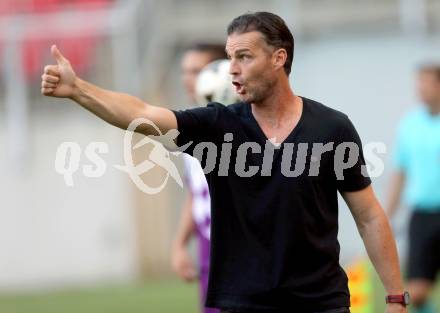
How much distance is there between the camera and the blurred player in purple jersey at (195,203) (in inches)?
284

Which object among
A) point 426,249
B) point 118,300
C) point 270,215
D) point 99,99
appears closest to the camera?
point 99,99

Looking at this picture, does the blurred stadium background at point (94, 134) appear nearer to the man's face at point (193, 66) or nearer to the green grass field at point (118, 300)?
the green grass field at point (118, 300)

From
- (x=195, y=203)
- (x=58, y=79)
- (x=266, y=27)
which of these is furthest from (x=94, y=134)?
(x=58, y=79)

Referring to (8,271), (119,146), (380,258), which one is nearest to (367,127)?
(119,146)

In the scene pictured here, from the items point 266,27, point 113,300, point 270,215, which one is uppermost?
point 266,27

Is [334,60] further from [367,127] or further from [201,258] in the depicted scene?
[201,258]

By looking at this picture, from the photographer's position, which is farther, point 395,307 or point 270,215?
point 395,307

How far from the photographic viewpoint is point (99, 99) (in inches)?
188

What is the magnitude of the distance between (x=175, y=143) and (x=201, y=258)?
2.23 metres

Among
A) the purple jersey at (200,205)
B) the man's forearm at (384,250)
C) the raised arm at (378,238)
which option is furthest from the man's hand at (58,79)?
the purple jersey at (200,205)

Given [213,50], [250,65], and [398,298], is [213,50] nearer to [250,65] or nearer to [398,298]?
[250,65]

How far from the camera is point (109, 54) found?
1642 centimetres

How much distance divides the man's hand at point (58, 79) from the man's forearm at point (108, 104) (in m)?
0.03

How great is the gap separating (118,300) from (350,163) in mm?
8223
